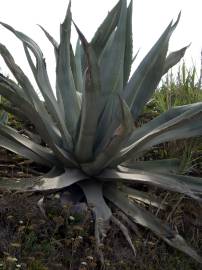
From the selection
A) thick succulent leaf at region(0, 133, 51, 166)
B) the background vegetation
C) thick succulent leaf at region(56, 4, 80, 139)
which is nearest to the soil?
the background vegetation

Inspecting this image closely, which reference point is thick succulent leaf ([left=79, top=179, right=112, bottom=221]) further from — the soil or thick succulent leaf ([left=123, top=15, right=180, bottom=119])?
thick succulent leaf ([left=123, top=15, right=180, bottom=119])

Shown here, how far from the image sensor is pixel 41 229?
3.21m

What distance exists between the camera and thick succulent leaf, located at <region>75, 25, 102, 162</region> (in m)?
3.36

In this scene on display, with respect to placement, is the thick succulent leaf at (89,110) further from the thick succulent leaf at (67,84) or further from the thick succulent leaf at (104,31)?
the thick succulent leaf at (104,31)

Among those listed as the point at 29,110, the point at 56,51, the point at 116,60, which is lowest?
the point at 29,110

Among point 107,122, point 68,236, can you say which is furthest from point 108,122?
point 68,236

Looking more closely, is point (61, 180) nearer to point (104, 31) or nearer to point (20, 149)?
point (20, 149)

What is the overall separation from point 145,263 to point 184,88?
2.38 m

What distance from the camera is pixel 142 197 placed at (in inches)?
152

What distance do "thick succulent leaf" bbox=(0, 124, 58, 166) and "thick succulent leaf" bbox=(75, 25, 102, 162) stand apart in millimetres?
238

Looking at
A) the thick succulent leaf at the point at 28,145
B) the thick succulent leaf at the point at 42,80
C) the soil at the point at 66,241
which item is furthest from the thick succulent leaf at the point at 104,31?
the soil at the point at 66,241

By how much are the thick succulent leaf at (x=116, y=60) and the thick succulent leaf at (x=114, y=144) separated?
49 cm

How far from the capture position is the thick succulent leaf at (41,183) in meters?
3.39

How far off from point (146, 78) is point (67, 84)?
0.54 meters
